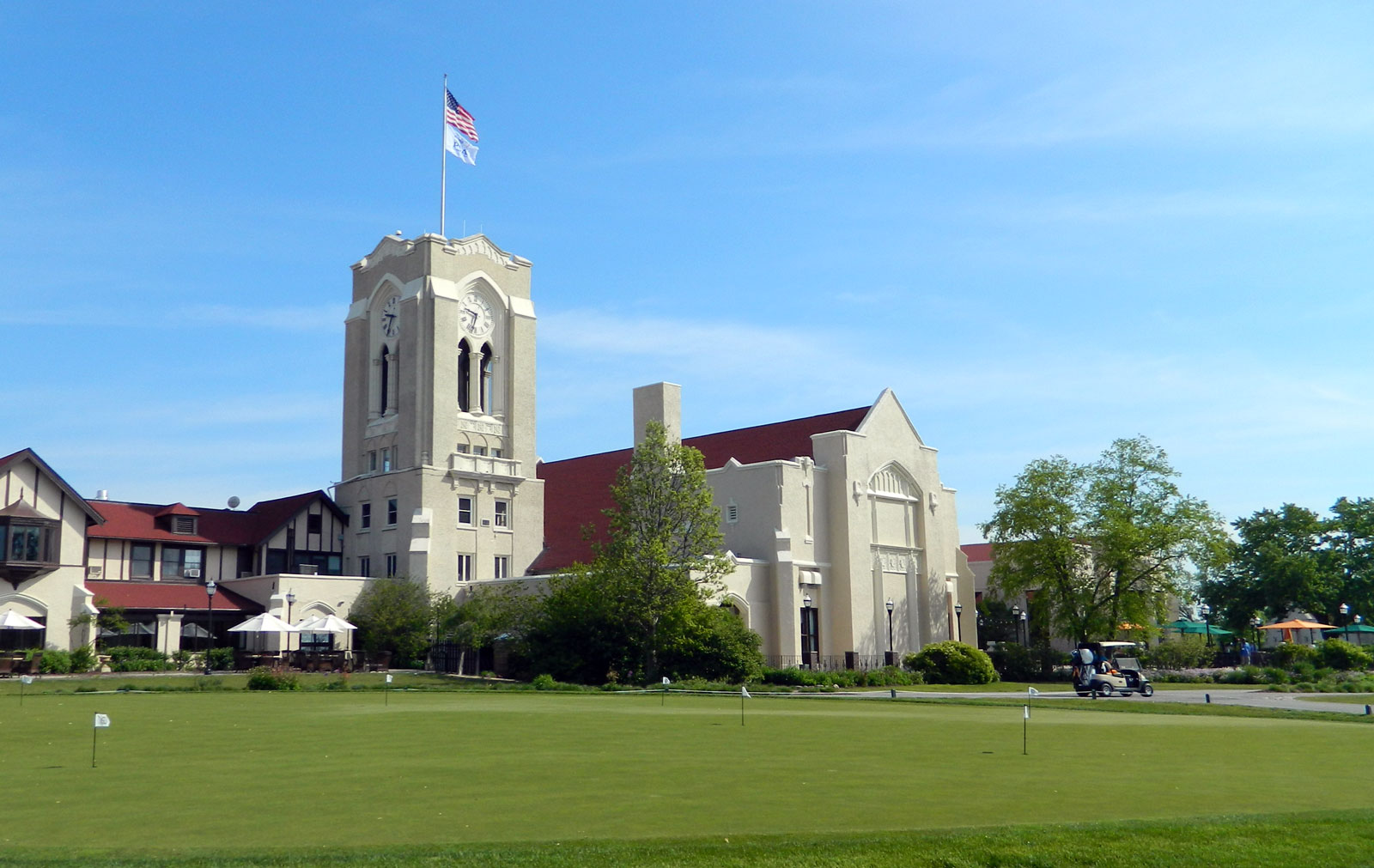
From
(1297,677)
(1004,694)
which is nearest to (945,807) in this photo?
(1004,694)

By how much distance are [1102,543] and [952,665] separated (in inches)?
587

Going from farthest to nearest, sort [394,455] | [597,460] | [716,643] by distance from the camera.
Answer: [597,460] → [394,455] → [716,643]

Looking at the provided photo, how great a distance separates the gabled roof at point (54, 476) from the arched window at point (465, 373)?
19.8 m

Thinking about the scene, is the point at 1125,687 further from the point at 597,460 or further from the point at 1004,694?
the point at 597,460

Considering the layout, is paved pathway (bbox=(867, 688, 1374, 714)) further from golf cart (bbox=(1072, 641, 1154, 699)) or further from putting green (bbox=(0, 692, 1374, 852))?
putting green (bbox=(0, 692, 1374, 852))

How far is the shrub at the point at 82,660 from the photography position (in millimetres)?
47072

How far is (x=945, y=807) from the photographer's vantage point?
38.5 feet

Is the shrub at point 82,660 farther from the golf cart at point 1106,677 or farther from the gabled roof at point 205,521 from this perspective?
the golf cart at point 1106,677

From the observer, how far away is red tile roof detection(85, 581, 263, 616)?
54.1 m

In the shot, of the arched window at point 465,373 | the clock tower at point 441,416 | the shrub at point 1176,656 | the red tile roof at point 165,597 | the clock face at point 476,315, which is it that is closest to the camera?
the red tile roof at point 165,597

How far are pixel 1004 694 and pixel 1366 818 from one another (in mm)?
28352

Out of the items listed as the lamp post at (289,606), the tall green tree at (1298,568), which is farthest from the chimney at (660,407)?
the tall green tree at (1298,568)

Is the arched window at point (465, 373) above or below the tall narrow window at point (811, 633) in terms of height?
above

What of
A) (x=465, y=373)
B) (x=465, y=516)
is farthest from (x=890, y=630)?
(x=465, y=373)
